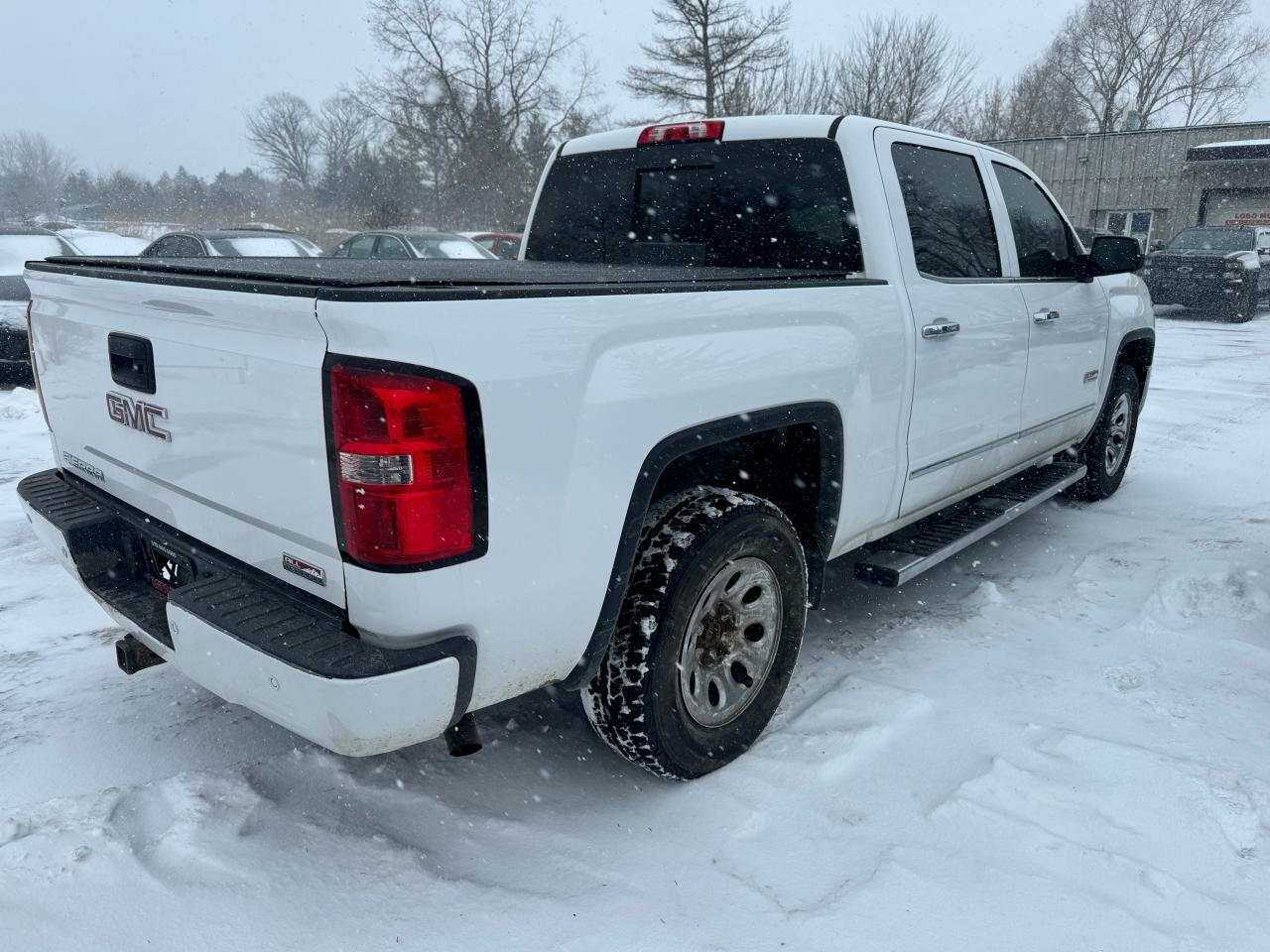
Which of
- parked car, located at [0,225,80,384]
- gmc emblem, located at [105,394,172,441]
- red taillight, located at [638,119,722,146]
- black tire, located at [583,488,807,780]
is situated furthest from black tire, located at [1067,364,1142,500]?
parked car, located at [0,225,80,384]

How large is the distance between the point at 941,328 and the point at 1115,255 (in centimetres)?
166

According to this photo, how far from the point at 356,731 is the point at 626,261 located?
8.49 ft

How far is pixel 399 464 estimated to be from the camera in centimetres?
181

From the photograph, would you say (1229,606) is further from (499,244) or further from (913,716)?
(499,244)

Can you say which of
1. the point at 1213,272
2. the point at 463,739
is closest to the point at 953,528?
the point at 463,739

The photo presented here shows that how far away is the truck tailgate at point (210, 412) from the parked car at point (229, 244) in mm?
7968

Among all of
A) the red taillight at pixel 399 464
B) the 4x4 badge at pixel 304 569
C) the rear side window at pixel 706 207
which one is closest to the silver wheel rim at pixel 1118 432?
the rear side window at pixel 706 207

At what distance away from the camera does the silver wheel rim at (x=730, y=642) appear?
2.60 meters

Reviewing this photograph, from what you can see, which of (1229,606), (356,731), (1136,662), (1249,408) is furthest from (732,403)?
(1249,408)

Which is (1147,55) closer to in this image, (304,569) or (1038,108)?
(1038,108)

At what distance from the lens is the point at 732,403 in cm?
245

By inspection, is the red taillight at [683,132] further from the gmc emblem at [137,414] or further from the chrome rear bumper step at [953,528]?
the gmc emblem at [137,414]

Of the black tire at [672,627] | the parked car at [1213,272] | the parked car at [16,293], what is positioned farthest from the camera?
the parked car at [1213,272]

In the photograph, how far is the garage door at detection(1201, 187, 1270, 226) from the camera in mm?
26141
